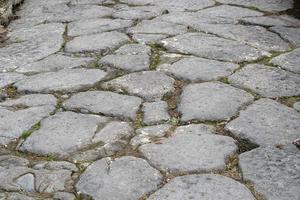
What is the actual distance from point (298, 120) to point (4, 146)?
1.50 meters

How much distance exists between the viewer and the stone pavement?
7.00ft

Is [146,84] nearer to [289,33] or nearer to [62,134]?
[62,134]

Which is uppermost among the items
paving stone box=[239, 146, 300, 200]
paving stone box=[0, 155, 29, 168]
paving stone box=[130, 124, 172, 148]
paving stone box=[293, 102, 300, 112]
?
paving stone box=[293, 102, 300, 112]

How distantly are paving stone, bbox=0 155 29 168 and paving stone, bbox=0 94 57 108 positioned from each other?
1.78 feet

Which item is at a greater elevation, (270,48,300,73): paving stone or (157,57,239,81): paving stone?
(270,48,300,73): paving stone

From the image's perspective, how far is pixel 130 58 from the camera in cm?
342

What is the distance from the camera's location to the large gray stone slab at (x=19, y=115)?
258cm

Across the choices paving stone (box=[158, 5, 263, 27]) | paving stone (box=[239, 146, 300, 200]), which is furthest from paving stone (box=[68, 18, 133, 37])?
paving stone (box=[239, 146, 300, 200])

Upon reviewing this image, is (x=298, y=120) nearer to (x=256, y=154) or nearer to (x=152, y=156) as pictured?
(x=256, y=154)

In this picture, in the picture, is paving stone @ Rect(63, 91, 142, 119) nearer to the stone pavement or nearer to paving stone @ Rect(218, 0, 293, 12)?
the stone pavement

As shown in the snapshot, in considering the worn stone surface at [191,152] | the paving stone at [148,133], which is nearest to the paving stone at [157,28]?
the paving stone at [148,133]

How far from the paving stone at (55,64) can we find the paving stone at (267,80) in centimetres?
103

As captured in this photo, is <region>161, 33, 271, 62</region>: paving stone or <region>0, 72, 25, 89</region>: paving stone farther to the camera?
<region>161, 33, 271, 62</region>: paving stone

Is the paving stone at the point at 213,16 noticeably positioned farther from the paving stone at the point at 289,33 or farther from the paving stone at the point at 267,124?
the paving stone at the point at 267,124
